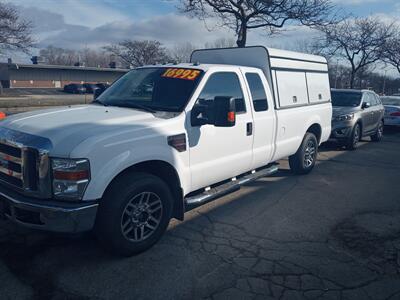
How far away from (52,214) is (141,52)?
64.9 meters

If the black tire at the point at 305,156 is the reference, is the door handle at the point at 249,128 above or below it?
above

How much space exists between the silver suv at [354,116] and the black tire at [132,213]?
7.33 meters

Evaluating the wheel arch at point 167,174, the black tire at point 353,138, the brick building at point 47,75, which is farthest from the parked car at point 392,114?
the brick building at point 47,75

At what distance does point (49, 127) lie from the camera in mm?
3371

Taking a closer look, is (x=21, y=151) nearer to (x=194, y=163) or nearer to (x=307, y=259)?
(x=194, y=163)

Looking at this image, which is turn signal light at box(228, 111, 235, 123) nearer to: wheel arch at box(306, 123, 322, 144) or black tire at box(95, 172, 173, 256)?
black tire at box(95, 172, 173, 256)

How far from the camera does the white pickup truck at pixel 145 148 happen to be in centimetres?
311

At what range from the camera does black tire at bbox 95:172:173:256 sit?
131 inches

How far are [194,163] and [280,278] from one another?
5.19 ft

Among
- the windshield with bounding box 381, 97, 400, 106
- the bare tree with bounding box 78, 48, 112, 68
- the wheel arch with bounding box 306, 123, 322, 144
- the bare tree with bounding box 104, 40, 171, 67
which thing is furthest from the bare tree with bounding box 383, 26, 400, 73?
the bare tree with bounding box 78, 48, 112, 68

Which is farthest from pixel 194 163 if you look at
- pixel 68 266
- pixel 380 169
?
pixel 380 169

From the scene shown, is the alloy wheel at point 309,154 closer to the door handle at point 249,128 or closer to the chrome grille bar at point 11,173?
the door handle at point 249,128

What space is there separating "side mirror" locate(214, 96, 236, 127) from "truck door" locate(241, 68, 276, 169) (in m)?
1.16

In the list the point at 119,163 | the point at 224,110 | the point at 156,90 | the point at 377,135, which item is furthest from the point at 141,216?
the point at 377,135
